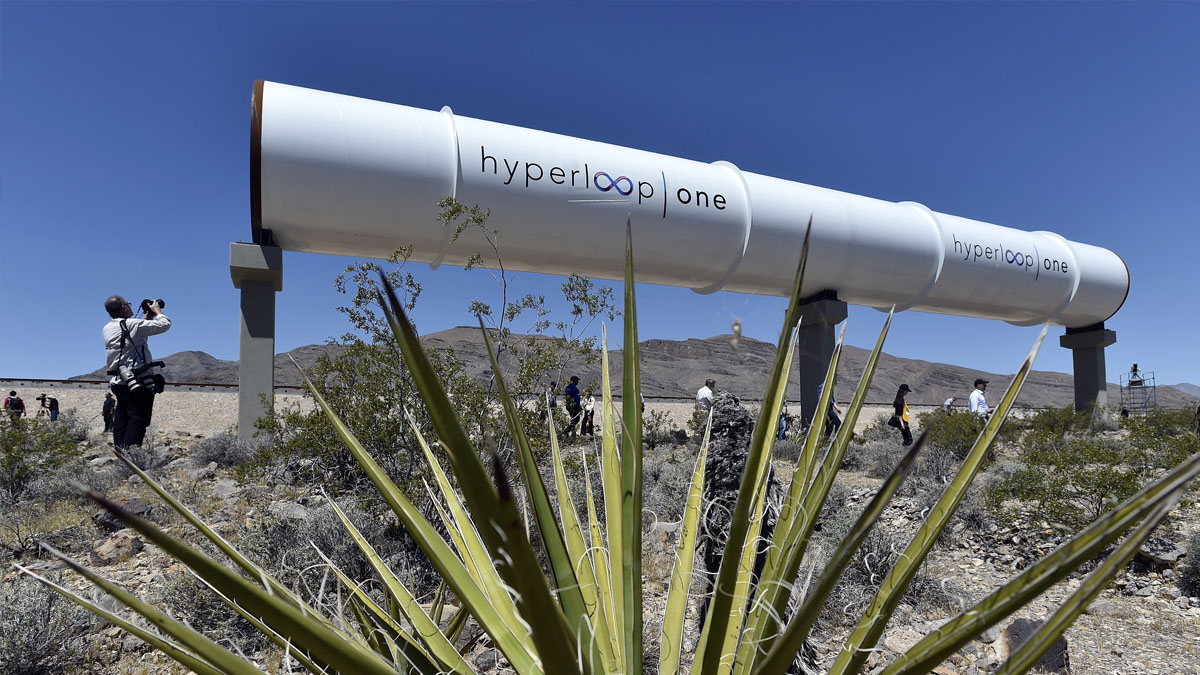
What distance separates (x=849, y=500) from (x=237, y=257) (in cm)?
657

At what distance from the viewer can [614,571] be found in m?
1.30

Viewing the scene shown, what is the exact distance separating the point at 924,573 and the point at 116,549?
491 cm

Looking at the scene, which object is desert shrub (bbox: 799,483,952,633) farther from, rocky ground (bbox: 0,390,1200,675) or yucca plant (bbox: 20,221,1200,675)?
yucca plant (bbox: 20,221,1200,675)

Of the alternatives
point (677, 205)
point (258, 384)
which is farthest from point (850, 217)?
point (258, 384)

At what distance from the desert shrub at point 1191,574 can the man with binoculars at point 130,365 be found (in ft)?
26.6

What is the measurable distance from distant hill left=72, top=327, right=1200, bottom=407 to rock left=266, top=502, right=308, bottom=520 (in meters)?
1.14

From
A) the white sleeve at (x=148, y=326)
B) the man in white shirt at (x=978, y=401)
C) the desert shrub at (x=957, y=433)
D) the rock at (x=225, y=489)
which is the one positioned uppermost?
the white sleeve at (x=148, y=326)

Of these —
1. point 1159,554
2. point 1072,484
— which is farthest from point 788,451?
point 1159,554

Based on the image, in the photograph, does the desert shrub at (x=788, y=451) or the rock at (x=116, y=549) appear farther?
the desert shrub at (x=788, y=451)

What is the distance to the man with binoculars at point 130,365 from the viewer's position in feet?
20.3

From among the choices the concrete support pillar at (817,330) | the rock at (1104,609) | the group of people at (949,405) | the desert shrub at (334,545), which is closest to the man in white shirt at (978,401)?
the group of people at (949,405)

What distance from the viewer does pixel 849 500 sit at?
5.86 meters

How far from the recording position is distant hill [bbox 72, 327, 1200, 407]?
1479 millimetres

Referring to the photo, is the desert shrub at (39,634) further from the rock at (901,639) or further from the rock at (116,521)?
the rock at (901,639)
